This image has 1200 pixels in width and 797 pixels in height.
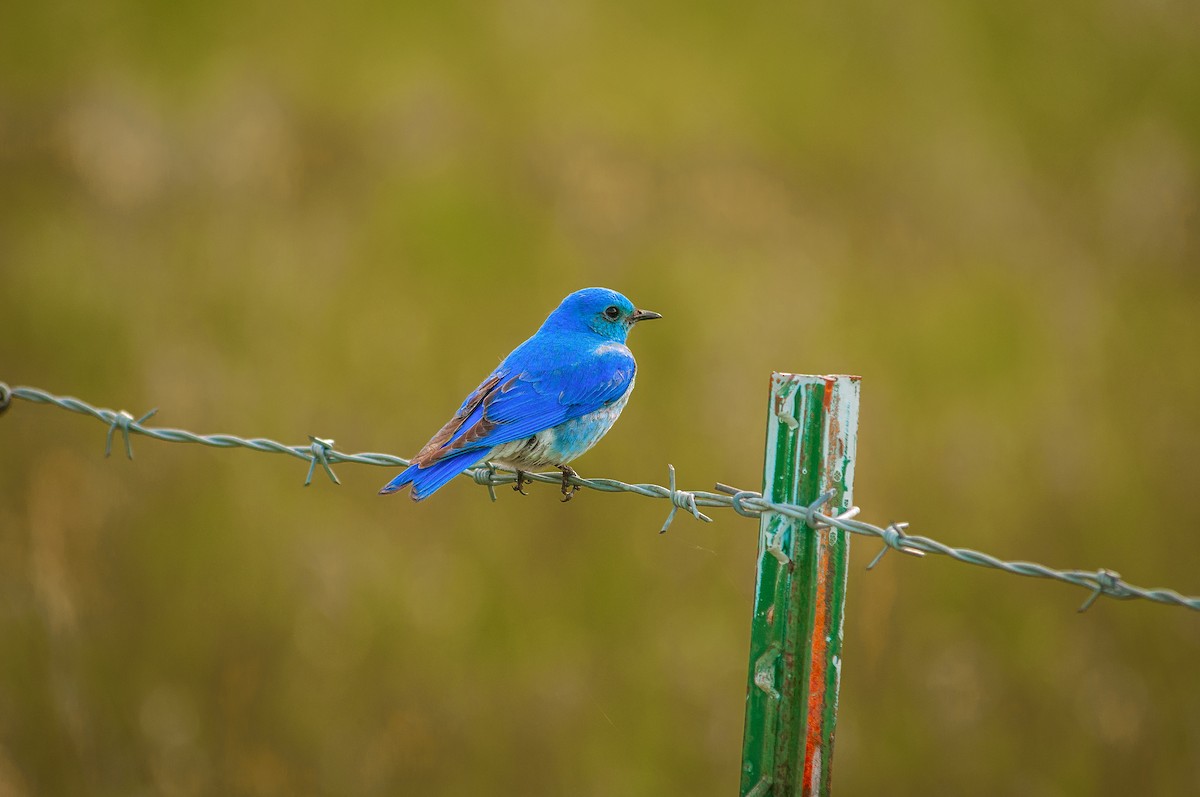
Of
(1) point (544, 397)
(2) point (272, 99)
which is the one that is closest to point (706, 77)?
(2) point (272, 99)

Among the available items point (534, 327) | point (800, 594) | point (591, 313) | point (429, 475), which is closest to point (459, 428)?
point (429, 475)

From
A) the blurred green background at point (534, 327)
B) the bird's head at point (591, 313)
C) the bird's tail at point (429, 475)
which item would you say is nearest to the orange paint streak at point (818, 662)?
the bird's tail at point (429, 475)

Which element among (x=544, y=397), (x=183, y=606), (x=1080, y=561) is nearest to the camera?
(x=544, y=397)

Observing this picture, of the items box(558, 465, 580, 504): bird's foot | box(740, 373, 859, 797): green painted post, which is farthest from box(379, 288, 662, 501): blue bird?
box(740, 373, 859, 797): green painted post

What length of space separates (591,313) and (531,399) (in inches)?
31.4

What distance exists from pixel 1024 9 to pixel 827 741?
6.40 metres

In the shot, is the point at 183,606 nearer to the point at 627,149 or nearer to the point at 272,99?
the point at 272,99

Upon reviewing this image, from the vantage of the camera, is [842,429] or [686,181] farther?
[686,181]

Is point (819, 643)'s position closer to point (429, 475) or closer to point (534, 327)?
point (429, 475)

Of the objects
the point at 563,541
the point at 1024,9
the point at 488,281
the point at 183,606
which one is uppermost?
the point at 1024,9

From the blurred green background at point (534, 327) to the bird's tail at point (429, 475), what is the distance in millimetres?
2416

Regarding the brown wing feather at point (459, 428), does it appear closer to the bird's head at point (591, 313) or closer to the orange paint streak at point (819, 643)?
the bird's head at point (591, 313)

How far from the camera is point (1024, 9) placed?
276 inches

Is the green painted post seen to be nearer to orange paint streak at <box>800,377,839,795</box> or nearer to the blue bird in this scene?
orange paint streak at <box>800,377,839,795</box>
